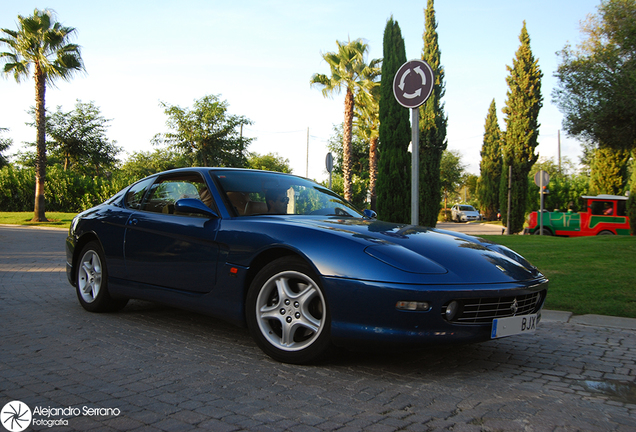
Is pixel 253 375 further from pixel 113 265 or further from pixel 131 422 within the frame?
pixel 113 265

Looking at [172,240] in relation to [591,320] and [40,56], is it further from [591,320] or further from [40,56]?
[40,56]

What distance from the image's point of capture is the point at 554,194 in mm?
38969

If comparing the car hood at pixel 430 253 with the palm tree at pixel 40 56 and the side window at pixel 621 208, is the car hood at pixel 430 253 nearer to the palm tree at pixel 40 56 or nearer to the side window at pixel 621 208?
the side window at pixel 621 208

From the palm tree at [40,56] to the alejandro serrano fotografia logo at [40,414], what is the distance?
2667cm

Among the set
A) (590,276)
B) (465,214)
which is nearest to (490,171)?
(465,214)

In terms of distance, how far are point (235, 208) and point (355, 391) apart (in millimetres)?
1782

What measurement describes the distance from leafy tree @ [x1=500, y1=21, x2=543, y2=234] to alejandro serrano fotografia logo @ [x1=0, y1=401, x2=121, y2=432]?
30.0 meters

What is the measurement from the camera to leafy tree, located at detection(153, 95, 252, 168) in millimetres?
38594

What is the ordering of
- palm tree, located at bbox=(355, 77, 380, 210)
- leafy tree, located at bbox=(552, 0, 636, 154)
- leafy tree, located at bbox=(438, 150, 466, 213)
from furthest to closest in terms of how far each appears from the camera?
leafy tree, located at bbox=(438, 150, 466, 213) < palm tree, located at bbox=(355, 77, 380, 210) < leafy tree, located at bbox=(552, 0, 636, 154)

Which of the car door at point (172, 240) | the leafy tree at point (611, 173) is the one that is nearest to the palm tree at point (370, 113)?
the leafy tree at point (611, 173)

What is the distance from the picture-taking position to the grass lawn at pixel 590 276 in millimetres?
5715

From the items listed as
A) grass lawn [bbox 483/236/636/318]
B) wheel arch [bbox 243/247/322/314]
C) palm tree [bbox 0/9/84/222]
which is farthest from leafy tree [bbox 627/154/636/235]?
palm tree [bbox 0/9/84/222]

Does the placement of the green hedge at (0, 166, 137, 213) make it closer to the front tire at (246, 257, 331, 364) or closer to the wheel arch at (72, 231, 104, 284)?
the wheel arch at (72, 231, 104, 284)

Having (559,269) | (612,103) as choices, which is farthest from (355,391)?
(612,103)
